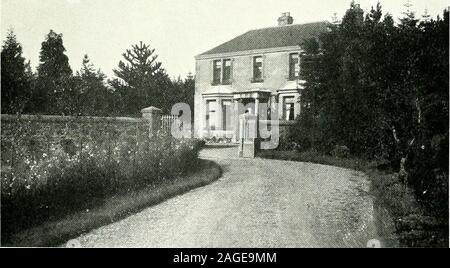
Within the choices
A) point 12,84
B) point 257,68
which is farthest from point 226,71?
point 12,84

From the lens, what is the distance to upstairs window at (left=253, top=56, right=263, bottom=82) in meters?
25.8

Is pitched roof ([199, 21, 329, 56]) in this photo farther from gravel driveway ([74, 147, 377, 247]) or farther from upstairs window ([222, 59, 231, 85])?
gravel driveway ([74, 147, 377, 247])

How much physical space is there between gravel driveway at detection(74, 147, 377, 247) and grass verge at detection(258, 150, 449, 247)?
20cm

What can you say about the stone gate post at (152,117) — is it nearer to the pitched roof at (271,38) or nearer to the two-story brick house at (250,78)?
the two-story brick house at (250,78)

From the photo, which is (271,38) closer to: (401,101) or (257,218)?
(401,101)

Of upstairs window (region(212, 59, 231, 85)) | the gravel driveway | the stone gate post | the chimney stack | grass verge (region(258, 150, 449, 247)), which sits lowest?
the gravel driveway

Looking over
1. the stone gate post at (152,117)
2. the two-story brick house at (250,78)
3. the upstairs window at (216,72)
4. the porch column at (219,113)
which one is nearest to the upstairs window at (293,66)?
the two-story brick house at (250,78)

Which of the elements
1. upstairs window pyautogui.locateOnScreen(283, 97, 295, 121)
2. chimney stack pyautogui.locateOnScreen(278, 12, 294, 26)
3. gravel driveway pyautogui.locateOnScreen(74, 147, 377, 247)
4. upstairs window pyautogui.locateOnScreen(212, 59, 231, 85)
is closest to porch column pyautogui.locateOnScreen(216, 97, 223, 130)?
upstairs window pyautogui.locateOnScreen(212, 59, 231, 85)

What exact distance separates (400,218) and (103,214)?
15.6 feet

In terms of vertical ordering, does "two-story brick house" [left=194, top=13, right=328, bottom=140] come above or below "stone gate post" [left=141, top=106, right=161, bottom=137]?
above

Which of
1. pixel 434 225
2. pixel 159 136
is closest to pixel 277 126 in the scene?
pixel 159 136

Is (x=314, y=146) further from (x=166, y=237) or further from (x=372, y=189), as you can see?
(x=166, y=237)

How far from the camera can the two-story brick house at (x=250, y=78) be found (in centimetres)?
2444

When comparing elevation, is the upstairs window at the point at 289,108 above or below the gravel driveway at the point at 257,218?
above
